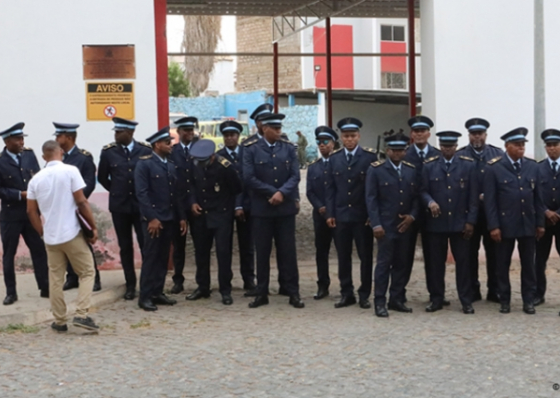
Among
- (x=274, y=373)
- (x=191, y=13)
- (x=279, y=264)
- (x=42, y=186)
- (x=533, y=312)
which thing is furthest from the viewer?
(x=191, y=13)

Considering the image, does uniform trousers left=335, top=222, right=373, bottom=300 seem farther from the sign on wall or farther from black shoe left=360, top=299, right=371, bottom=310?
the sign on wall

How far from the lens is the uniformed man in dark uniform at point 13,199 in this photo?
9.39 meters

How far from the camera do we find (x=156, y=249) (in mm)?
9500

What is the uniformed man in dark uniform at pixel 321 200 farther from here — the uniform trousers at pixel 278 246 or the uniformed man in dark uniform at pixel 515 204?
the uniformed man in dark uniform at pixel 515 204

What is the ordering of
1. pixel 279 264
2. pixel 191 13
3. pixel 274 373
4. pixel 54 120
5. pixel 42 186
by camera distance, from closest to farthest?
pixel 274 373 < pixel 42 186 < pixel 279 264 < pixel 54 120 < pixel 191 13

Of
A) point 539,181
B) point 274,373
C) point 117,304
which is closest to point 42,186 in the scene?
point 117,304

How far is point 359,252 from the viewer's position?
959 centimetres

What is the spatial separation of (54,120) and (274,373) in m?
5.79

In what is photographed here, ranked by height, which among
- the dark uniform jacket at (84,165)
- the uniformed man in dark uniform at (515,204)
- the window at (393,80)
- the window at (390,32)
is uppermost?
the window at (390,32)

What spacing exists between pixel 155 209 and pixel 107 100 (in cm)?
261

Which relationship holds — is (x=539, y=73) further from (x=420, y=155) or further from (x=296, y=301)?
(x=296, y=301)

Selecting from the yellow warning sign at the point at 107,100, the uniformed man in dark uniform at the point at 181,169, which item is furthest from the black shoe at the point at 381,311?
the yellow warning sign at the point at 107,100

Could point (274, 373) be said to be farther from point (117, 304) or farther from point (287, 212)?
point (117, 304)

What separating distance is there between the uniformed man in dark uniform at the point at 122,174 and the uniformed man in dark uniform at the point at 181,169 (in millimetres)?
455
